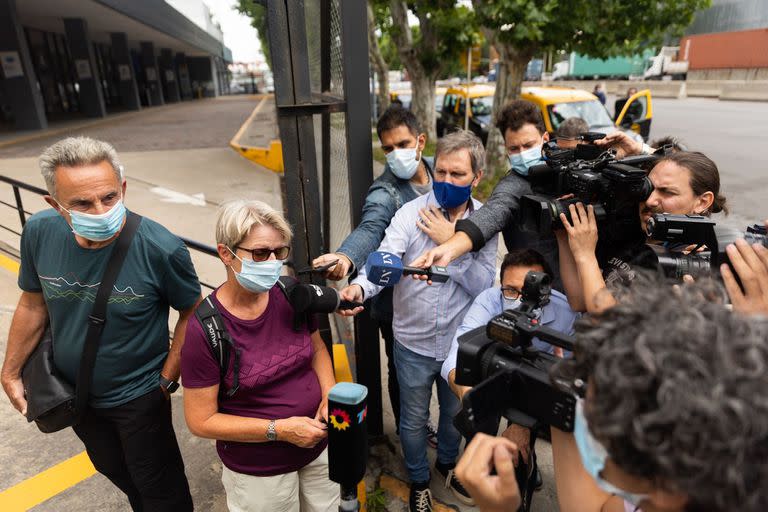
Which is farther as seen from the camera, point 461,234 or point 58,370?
point 461,234

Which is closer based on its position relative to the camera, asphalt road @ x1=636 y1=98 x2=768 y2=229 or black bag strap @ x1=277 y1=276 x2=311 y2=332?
black bag strap @ x1=277 y1=276 x2=311 y2=332

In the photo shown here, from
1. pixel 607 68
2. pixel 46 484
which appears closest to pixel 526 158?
pixel 46 484

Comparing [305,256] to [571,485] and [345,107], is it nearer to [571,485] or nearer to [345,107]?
[345,107]

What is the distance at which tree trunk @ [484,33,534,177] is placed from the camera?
28.6 feet

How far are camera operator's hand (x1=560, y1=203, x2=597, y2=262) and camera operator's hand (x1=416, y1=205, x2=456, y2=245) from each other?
54cm

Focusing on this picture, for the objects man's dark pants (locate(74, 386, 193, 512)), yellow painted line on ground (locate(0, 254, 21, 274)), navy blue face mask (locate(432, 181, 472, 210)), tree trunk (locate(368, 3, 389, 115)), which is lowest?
yellow painted line on ground (locate(0, 254, 21, 274))

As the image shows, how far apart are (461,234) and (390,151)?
0.66 m

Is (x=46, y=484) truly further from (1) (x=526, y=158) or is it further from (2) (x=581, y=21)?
(2) (x=581, y=21)

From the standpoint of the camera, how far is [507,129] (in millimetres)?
2760

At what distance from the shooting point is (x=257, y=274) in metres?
1.79

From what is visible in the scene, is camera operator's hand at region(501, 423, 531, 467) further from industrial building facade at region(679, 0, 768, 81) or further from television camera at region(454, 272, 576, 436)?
industrial building facade at region(679, 0, 768, 81)

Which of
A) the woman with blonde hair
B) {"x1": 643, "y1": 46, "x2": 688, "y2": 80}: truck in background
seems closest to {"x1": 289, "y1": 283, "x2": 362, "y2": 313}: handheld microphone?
the woman with blonde hair

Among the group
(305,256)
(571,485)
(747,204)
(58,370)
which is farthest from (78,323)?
(747,204)

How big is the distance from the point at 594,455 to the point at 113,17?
24.3 m
